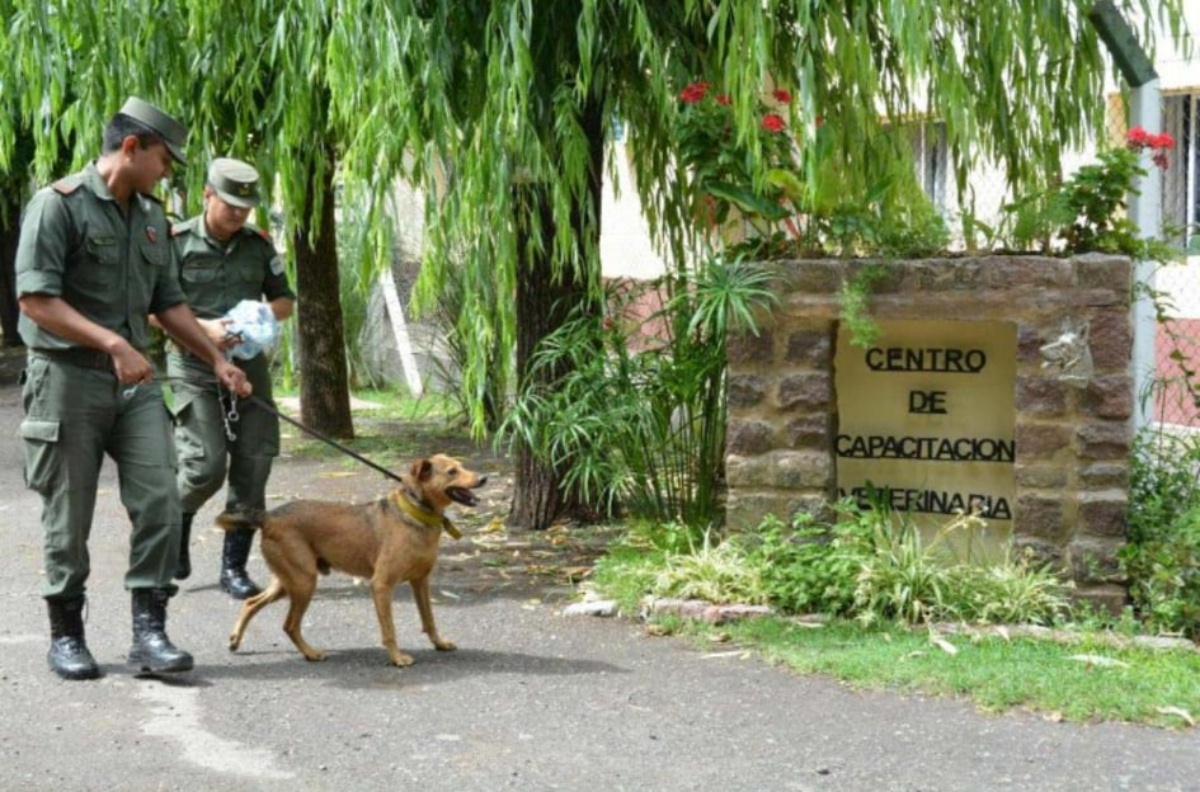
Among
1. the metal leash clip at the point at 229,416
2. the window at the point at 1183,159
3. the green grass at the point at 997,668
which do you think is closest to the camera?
the green grass at the point at 997,668

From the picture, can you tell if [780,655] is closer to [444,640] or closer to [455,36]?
[444,640]

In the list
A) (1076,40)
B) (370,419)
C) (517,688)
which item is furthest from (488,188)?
(370,419)

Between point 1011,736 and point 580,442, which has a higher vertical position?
point 580,442

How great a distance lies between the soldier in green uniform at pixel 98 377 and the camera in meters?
6.39

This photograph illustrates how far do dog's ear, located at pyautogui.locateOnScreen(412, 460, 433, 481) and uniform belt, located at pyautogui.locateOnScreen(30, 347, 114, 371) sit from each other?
128 cm

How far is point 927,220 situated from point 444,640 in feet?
9.45

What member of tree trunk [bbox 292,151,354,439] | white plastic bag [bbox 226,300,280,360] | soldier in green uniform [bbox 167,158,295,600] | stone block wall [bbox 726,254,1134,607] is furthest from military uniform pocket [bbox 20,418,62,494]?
tree trunk [bbox 292,151,354,439]

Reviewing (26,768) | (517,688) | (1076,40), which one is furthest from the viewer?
(1076,40)

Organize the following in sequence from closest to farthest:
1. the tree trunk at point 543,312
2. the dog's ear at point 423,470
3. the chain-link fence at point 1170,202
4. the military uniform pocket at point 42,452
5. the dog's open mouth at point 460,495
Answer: the military uniform pocket at point 42,452 → the dog's open mouth at point 460,495 → the dog's ear at point 423,470 → the chain-link fence at point 1170,202 → the tree trunk at point 543,312

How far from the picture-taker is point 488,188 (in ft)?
26.2

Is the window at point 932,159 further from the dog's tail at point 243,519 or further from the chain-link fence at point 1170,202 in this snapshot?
the dog's tail at point 243,519

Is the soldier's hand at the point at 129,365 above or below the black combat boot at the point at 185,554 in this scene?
above

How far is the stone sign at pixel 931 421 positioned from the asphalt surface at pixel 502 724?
1418 millimetres

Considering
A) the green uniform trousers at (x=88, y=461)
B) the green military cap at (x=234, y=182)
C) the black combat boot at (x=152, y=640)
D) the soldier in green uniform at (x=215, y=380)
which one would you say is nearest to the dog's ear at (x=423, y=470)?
the green uniform trousers at (x=88, y=461)
